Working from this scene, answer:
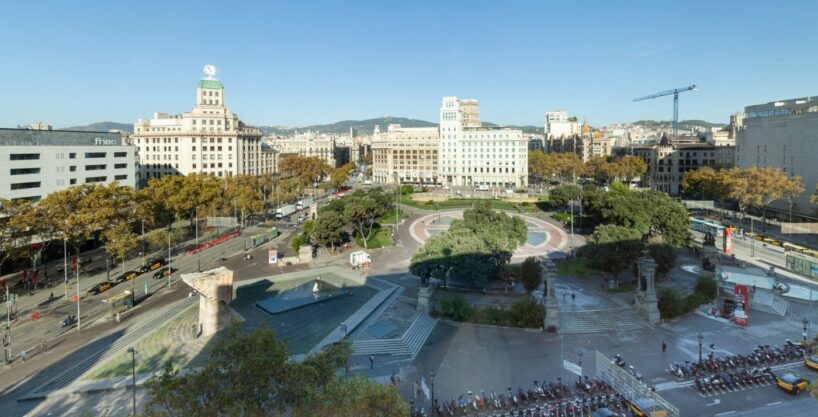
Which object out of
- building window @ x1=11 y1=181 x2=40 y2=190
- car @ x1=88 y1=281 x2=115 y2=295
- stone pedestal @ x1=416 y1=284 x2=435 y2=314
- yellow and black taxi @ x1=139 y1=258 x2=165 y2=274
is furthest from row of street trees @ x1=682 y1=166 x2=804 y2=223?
building window @ x1=11 y1=181 x2=40 y2=190

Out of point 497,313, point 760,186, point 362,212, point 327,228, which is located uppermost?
point 760,186

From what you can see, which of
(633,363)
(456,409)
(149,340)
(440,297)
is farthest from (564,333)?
(149,340)

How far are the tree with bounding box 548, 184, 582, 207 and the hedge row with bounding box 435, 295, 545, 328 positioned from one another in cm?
5666

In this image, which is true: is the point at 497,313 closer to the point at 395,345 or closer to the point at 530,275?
the point at 530,275

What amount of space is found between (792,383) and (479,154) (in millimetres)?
124091

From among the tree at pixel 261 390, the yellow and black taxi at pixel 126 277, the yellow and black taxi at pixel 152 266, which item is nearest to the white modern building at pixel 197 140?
the yellow and black taxi at pixel 152 266

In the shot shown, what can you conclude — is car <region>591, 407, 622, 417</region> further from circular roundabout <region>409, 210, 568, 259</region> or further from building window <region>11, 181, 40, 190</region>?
building window <region>11, 181, 40, 190</region>

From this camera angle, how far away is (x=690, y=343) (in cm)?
3444

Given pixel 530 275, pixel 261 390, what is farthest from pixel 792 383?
pixel 261 390

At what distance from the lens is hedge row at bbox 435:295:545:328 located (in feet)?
122

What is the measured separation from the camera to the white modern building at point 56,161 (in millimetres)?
57750

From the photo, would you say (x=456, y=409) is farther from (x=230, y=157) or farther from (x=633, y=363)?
(x=230, y=157)

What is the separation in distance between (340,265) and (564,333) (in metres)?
29.3

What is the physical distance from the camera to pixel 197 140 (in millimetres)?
106500
